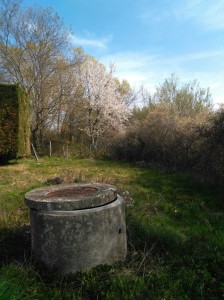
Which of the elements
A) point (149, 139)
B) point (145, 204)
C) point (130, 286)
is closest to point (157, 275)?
point (130, 286)

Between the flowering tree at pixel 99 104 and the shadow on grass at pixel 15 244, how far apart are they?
1909 centimetres

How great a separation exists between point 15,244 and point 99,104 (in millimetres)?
20555

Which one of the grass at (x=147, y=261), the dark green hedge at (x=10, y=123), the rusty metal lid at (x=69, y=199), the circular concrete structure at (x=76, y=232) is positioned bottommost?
the grass at (x=147, y=261)

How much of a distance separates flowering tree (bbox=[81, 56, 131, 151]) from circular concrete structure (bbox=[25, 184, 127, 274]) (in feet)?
65.9

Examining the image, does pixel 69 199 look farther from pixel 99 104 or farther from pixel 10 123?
pixel 99 104

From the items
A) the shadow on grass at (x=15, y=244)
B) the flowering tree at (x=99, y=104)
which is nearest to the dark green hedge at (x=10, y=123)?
the shadow on grass at (x=15, y=244)

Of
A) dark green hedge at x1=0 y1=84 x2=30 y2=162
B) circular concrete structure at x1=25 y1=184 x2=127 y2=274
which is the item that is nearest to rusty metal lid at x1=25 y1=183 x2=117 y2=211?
circular concrete structure at x1=25 y1=184 x2=127 y2=274

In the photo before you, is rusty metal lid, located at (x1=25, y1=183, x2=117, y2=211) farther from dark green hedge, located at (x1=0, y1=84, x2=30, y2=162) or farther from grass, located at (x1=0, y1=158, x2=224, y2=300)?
dark green hedge, located at (x1=0, y1=84, x2=30, y2=162)

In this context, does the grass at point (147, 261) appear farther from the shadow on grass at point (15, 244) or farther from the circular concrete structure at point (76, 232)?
the circular concrete structure at point (76, 232)

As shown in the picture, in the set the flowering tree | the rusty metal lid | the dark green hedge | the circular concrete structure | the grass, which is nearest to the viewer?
the grass

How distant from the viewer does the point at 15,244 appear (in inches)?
173

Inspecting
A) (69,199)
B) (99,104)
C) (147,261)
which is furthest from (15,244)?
(99,104)

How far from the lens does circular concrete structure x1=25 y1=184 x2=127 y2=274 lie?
3.52m

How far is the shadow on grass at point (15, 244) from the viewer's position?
393cm
